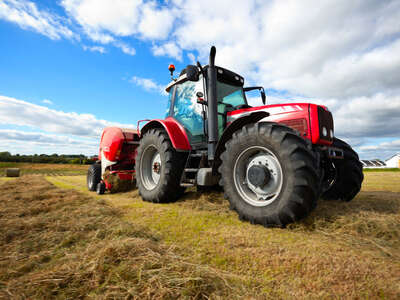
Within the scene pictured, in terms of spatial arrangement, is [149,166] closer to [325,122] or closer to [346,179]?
[325,122]

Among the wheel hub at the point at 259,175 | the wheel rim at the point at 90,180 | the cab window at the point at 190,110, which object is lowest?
the wheel rim at the point at 90,180

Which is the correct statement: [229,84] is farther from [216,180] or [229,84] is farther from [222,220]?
[222,220]

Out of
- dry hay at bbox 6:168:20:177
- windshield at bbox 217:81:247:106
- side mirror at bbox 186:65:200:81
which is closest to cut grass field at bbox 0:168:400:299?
side mirror at bbox 186:65:200:81

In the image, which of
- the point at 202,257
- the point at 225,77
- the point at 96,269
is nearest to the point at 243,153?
the point at 202,257

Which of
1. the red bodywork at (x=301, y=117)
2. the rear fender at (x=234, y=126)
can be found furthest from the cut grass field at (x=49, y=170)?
the red bodywork at (x=301, y=117)

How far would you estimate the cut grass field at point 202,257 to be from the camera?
3.63ft

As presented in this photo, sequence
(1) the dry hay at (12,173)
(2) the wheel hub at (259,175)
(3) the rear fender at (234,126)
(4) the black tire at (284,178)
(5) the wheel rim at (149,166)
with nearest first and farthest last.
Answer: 1. (4) the black tire at (284,178)
2. (2) the wheel hub at (259,175)
3. (3) the rear fender at (234,126)
4. (5) the wheel rim at (149,166)
5. (1) the dry hay at (12,173)

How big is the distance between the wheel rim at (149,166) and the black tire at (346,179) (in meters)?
2.99

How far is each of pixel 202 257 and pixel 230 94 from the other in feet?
9.99

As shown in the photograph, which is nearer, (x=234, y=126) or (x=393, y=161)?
(x=234, y=126)

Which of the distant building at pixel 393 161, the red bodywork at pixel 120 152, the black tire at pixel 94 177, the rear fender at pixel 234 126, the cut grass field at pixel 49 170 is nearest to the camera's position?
the rear fender at pixel 234 126

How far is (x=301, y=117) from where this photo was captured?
265 centimetres

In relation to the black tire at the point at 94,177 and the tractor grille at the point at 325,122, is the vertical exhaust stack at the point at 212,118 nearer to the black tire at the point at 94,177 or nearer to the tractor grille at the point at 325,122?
the tractor grille at the point at 325,122

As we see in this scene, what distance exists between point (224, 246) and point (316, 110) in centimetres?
187
